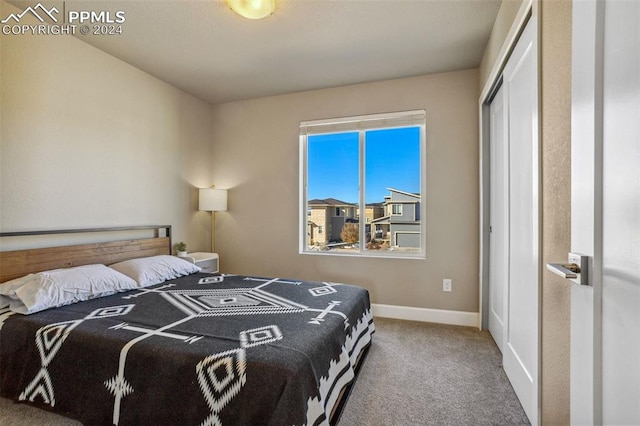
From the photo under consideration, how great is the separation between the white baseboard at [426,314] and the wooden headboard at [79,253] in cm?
242

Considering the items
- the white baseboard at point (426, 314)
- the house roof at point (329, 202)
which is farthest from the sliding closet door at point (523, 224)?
the house roof at point (329, 202)

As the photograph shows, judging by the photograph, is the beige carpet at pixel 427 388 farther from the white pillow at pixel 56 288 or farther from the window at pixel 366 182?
the window at pixel 366 182

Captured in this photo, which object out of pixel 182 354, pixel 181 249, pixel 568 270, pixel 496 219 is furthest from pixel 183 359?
pixel 496 219

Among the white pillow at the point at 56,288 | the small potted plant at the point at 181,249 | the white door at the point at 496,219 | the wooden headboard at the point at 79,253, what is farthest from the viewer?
the small potted plant at the point at 181,249

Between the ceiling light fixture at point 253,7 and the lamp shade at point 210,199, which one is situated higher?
the ceiling light fixture at point 253,7

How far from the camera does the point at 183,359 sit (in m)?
1.31

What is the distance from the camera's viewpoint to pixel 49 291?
1.87 meters

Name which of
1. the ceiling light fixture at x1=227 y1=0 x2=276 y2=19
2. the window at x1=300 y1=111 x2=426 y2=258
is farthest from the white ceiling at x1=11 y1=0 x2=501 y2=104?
the window at x1=300 y1=111 x2=426 y2=258

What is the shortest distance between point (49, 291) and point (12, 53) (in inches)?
65.7

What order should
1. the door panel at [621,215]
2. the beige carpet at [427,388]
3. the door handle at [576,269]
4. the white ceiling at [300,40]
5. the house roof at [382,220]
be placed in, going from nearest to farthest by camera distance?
the door panel at [621,215], the door handle at [576,269], the beige carpet at [427,388], the white ceiling at [300,40], the house roof at [382,220]

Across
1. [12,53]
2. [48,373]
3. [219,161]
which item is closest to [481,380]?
[48,373]

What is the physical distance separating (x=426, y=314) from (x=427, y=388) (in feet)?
4.15

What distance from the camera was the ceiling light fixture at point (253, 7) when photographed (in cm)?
191

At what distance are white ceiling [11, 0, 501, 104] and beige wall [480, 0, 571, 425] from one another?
1.09 meters
